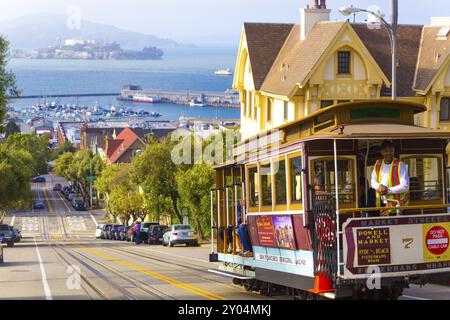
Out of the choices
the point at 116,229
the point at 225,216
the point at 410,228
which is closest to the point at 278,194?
the point at 410,228

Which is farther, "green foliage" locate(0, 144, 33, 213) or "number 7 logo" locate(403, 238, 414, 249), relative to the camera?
"green foliage" locate(0, 144, 33, 213)

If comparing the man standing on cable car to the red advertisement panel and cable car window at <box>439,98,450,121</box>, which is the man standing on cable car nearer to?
the red advertisement panel

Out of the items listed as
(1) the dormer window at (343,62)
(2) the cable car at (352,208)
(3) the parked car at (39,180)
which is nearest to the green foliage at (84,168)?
(3) the parked car at (39,180)

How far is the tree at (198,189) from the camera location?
60.9 m

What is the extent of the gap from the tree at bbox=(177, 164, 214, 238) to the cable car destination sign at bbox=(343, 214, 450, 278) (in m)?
43.4

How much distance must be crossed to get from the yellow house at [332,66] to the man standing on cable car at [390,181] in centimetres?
3015

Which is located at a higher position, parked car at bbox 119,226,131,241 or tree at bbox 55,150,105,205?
tree at bbox 55,150,105,205

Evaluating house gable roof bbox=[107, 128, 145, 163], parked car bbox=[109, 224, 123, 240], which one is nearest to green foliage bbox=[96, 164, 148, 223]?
parked car bbox=[109, 224, 123, 240]

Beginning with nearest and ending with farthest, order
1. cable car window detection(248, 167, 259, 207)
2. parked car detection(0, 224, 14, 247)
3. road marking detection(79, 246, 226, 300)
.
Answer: cable car window detection(248, 167, 259, 207), road marking detection(79, 246, 226, 300), parked car detection(0, 224, 14, 247)

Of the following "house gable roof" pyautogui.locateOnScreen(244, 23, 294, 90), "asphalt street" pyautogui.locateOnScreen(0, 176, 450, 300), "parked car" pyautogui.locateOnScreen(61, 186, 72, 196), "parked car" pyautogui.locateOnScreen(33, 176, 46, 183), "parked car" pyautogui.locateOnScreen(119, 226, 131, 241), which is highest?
"house gable roof" pyautogui.locateOnScreen(244, 23, 294, 90)

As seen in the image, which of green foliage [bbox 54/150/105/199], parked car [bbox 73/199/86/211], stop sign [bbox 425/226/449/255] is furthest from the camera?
green foliage [bbox 54/150/105/199]

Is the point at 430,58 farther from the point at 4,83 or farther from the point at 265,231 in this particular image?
the point at 265,231

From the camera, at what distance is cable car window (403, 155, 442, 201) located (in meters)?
17.6
